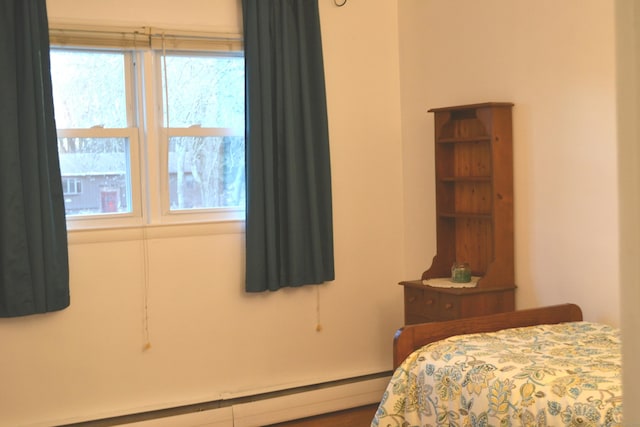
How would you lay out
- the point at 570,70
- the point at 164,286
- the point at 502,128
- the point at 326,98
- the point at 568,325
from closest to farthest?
the point at 568,325 < the point at 570,70 < the point at 502,128 < the point at 164,286 < the point at 326,98

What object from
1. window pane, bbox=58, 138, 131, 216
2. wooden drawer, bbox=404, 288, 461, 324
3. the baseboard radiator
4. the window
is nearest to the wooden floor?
the baseboard radiator

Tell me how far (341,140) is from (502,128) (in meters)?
1.00

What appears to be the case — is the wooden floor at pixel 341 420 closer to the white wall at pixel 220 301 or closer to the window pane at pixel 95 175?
the white wall at pixel 220 301

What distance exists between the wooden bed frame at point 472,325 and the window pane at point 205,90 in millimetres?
1707

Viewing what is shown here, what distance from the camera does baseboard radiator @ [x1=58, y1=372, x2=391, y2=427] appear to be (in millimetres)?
3613

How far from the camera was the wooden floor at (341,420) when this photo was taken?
384cm

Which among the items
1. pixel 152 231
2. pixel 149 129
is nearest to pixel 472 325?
pixel 152 231

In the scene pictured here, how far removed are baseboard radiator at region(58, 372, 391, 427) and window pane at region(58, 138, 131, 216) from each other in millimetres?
1068

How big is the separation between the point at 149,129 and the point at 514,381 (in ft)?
7.44

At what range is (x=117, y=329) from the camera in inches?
141

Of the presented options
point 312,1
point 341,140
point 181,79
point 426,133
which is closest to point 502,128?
point 426,133

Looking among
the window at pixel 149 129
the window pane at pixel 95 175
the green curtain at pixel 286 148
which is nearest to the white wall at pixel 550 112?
the green curtain at pixel 286 148

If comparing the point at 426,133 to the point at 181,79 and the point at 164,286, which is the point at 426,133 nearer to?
the point at 181,79

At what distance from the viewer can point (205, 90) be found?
151 inches
